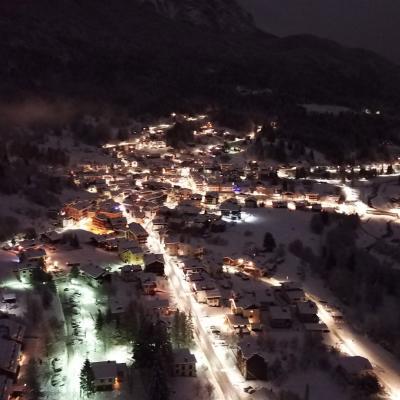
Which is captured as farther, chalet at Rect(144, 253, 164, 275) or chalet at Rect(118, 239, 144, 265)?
chalet at Rect(118, 239, 144, 265)

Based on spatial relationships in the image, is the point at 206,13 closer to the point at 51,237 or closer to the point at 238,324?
the point at 51,237

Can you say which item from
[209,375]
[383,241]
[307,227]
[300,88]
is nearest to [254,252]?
[307,227]

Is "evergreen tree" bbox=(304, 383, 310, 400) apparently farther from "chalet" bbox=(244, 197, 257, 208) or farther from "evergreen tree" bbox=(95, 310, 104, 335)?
"chalet" bbox=(244, 197, 257, 208)

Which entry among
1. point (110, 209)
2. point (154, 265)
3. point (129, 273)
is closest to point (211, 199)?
point (110, 209)

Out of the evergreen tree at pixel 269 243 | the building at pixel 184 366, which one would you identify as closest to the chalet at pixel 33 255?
the building at pixel 184 366

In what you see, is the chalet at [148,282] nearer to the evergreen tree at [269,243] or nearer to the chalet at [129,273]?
the chalet at [129,273]

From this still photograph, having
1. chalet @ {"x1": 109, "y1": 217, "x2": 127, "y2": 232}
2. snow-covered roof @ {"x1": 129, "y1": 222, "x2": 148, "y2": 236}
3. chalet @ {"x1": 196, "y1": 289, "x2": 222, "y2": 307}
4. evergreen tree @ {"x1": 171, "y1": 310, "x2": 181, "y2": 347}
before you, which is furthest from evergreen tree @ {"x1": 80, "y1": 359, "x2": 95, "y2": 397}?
chalet @ {"x1": 109, "y1": 217, "x2": 127, "y2": 232}
